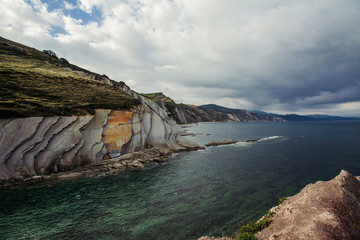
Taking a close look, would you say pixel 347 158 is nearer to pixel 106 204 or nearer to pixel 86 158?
pixel 106 204

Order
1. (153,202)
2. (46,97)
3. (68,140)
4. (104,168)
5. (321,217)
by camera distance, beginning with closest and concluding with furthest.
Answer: (321,217), (153,202), (68,140), (104,168), (46,97)

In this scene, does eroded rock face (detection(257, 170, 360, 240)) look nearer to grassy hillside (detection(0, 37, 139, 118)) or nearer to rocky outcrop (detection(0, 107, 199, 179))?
rocky outcrop (detection(0, 107, 199, 179))

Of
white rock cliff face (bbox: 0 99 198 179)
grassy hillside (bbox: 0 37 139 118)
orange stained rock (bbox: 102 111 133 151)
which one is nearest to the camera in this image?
white rock cliff face (bbox: 0 99 198 179)

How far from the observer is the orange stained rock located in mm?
36775

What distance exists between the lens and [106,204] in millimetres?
19531

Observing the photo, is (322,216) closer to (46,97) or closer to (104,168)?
(104,168)

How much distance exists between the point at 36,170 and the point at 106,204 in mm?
16032

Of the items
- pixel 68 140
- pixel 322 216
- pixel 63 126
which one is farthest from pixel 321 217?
pixel 63 126

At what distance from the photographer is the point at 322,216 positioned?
9.78 meters

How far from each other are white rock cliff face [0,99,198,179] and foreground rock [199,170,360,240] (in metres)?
29.4

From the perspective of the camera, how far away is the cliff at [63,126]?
981 inches

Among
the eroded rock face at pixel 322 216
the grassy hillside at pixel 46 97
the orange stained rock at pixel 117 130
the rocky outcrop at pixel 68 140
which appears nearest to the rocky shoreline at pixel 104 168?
the rocky outcrop at pixel 68 140

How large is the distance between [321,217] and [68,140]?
35885 mm

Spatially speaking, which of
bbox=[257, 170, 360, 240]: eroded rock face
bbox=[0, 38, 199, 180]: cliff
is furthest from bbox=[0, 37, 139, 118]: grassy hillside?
bbox=[257, 170, 360, 240]: eroded rock face
